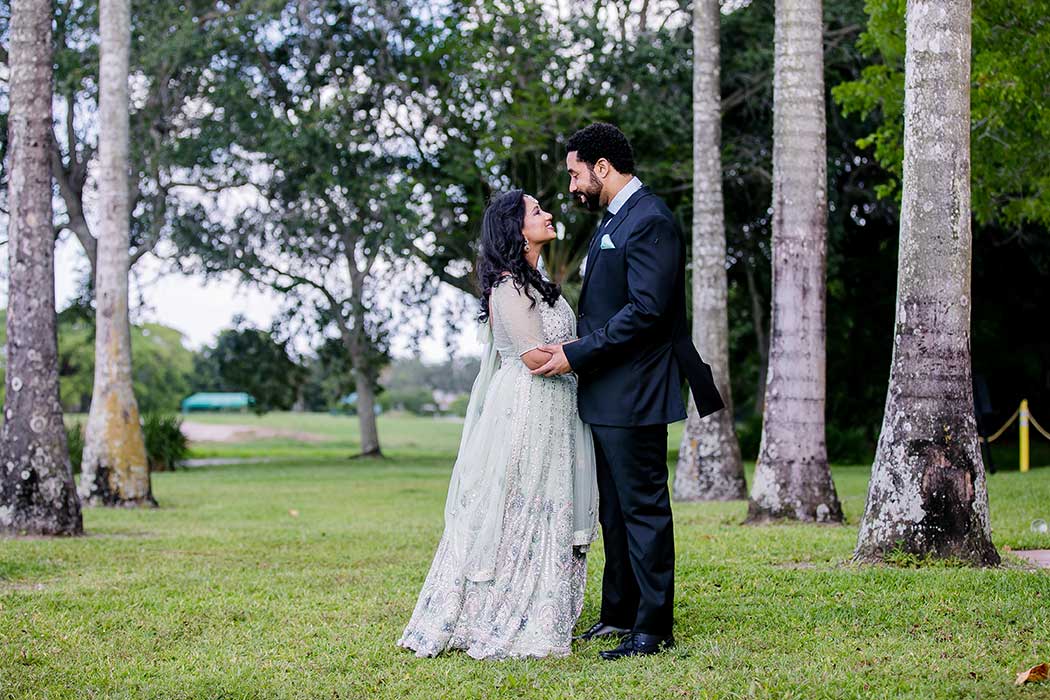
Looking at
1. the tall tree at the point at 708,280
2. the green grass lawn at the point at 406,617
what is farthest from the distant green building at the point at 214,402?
the green grass lawn at the point at 406,617

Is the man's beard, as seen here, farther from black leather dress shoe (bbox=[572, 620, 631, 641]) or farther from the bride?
black leather dress shoe (bbox=[572, 620, 631, 641])

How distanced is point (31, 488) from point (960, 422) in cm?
774

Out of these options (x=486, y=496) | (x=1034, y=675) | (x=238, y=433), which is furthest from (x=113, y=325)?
(x=238, y=433)

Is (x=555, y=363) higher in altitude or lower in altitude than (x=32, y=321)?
lower

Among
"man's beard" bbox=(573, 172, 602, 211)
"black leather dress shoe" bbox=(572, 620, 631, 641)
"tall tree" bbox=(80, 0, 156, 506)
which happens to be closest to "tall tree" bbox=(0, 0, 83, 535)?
"tall tree" bbox=(80, 0, 156, 506)

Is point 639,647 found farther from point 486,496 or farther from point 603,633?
point 486,496

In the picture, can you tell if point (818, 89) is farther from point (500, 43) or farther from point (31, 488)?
point (500, 43)

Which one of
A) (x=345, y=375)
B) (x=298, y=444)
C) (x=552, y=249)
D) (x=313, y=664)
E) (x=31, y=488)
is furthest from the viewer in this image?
(x=298, y=444)

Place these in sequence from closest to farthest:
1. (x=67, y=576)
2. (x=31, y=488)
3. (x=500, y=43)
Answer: (x=67, y=576) < (x=31, y=488) < (x=500, y=43)

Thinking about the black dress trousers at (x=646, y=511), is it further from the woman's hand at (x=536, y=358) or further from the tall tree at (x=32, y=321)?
the tall tree at (x=32, y=321)

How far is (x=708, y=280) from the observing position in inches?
574

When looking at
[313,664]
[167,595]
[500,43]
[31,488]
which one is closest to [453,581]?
[313,664]

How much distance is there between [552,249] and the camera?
26719 mm

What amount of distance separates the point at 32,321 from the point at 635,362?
729cm
